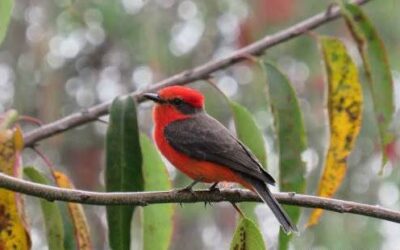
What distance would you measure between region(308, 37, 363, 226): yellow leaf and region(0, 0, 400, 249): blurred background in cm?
470

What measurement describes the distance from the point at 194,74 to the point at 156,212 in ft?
1.67

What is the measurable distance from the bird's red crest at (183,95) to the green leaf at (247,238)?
2.86ft

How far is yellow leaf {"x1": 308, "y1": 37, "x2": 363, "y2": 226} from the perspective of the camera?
3.03 meters

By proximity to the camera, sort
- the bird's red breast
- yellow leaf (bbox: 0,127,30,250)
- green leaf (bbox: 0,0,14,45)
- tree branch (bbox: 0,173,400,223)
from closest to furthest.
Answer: tree branch (bbox: 0,173,400,223)
yellow leaf (bbox: 0,127,30,250)
green leaf (bbox: 0,0,14,45)
the bird's red breast

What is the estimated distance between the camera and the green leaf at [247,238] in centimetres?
250

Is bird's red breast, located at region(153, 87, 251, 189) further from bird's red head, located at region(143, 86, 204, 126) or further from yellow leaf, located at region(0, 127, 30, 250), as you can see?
yellow leaf, located at region(0, 127, 30, 250)

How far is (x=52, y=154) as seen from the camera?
932 cm

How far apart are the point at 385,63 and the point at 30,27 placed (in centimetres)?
617

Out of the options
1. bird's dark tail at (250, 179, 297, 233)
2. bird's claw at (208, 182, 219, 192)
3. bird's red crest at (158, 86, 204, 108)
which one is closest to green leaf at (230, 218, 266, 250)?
bird's dark tail at (250, 179, 297, 233)

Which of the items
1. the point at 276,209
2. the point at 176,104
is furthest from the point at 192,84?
the point at 276,209

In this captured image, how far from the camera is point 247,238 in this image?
8.22ft

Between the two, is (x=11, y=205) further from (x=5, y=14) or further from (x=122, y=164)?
(x=5, y=14)

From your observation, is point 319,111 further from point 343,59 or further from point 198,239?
point 343,59

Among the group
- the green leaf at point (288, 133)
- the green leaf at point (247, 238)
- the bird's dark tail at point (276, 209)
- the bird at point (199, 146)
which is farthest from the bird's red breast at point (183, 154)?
the green leaf at point (247, 238)
